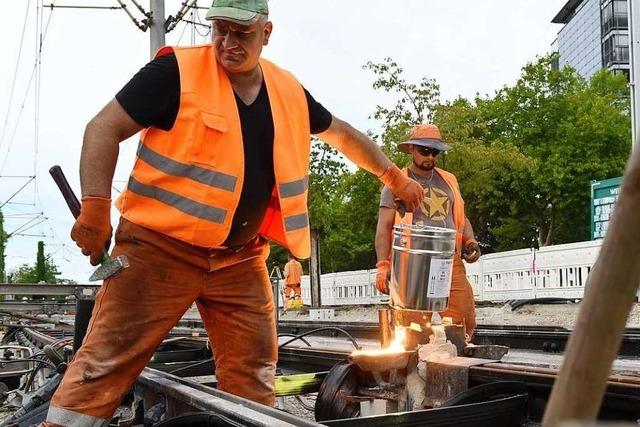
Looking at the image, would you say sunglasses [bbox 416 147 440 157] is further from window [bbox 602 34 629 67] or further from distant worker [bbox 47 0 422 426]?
window [bbox 602 34 629 67]

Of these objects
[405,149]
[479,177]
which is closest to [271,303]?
[405,149]

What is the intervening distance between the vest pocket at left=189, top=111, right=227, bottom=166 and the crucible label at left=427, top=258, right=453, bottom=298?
2.07 m

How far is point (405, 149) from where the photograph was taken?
654 centimetres

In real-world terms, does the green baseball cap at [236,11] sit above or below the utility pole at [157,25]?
below

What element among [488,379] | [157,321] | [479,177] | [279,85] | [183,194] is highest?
[479,177]

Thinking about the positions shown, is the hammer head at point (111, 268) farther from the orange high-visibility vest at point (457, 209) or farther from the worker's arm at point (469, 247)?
the worker's arm at point (469, 247)

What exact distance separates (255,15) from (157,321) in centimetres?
139

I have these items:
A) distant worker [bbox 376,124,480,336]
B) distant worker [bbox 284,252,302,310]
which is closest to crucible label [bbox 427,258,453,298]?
distant worker [bbox 376,124,480,336]

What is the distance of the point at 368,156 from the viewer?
4.02m

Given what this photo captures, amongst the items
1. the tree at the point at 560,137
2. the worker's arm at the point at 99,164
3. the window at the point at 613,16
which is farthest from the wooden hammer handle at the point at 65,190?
the window at the point at 613,16

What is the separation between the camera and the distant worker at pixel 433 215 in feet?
20.1

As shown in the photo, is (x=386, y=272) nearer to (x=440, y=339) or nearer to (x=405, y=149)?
(x=405, y=149)

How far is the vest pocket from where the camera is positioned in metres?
3.18

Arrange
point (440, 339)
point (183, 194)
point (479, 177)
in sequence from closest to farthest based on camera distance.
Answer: point (183, 194), point (440, 339), point (479, 177)
